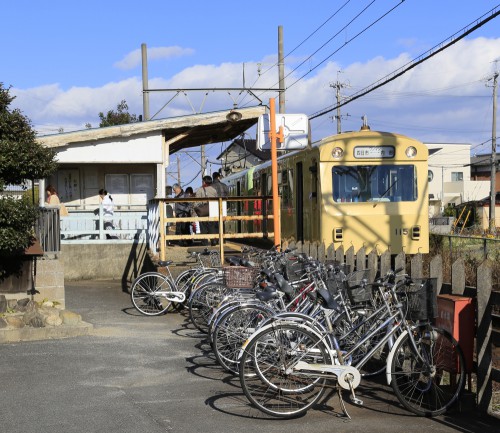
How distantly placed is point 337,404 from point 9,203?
18.8 feet

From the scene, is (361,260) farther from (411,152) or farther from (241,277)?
(411,152)

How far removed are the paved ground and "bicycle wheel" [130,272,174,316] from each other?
2080 millimetres

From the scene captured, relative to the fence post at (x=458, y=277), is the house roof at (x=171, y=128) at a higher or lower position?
higher

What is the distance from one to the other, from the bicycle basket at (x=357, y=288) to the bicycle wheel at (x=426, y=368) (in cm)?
62

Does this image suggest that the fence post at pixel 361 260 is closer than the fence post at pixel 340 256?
Yes

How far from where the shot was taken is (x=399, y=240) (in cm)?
1545

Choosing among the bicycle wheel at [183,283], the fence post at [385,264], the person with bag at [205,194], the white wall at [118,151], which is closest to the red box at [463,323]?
the fence post at [385,264]

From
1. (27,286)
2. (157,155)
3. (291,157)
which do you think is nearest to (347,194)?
(291,157)

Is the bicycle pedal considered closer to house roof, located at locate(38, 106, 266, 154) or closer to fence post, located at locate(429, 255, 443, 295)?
fence post, located at locate(429, 255, 443, 295)

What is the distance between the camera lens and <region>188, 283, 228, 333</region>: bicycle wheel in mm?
9867

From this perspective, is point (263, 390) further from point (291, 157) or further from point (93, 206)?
point (93, 206)

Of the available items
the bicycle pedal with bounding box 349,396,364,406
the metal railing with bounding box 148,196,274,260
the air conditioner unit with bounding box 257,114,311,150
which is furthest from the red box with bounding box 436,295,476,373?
the air conditioner unit with bounding box 257,114,311,150

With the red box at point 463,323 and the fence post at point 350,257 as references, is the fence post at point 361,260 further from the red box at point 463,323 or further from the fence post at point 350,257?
the red box at point 463,323

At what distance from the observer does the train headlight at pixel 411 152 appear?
15.2 m
